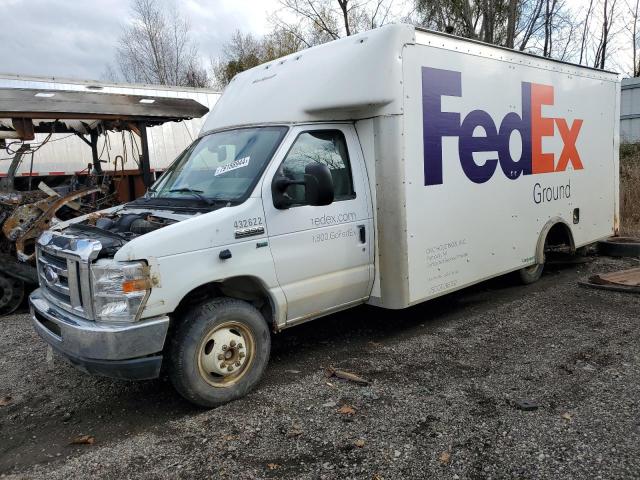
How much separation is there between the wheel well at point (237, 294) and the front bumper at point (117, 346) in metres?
0.34

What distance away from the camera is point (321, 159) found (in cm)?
479

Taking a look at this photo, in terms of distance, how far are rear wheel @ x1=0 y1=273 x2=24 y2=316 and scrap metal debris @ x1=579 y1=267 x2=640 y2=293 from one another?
7676 mm

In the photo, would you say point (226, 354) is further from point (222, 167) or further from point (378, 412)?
point (222, 167)

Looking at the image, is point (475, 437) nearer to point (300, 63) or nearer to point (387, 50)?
point (387, 50)

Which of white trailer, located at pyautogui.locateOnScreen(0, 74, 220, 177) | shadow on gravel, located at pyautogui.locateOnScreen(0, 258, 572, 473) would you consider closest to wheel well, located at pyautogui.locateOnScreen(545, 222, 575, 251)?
shadow on gravel, located at pyautogui.locateOnScreen(0, 258, 572, 473)

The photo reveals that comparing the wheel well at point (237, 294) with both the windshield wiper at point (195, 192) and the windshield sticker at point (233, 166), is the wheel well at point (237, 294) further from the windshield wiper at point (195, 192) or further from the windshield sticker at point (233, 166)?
the windshield sticker at point (233, 166)

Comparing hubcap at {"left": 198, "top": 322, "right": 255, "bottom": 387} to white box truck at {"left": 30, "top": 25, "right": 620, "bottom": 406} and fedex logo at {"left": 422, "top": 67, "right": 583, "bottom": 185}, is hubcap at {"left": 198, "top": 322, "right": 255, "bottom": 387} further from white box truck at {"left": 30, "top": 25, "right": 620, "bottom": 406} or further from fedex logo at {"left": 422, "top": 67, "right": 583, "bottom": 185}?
fedex logo at {"left": 422, "top": 67, "right": 583, "bottom": 185}

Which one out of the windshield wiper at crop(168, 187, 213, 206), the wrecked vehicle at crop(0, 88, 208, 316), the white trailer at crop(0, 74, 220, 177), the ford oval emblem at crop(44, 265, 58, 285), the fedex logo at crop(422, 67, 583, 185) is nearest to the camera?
the ford oval emblem at crop(44, 265, 58, 285)

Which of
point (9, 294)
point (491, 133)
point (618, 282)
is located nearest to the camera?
point (491, 133)

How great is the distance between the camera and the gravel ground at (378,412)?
3330mm

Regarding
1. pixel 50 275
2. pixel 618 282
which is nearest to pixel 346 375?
pixel 50 275

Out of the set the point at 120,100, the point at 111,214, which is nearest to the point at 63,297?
the point at 111,214

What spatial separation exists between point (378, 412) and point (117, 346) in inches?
75.5

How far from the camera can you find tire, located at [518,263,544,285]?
729cm
